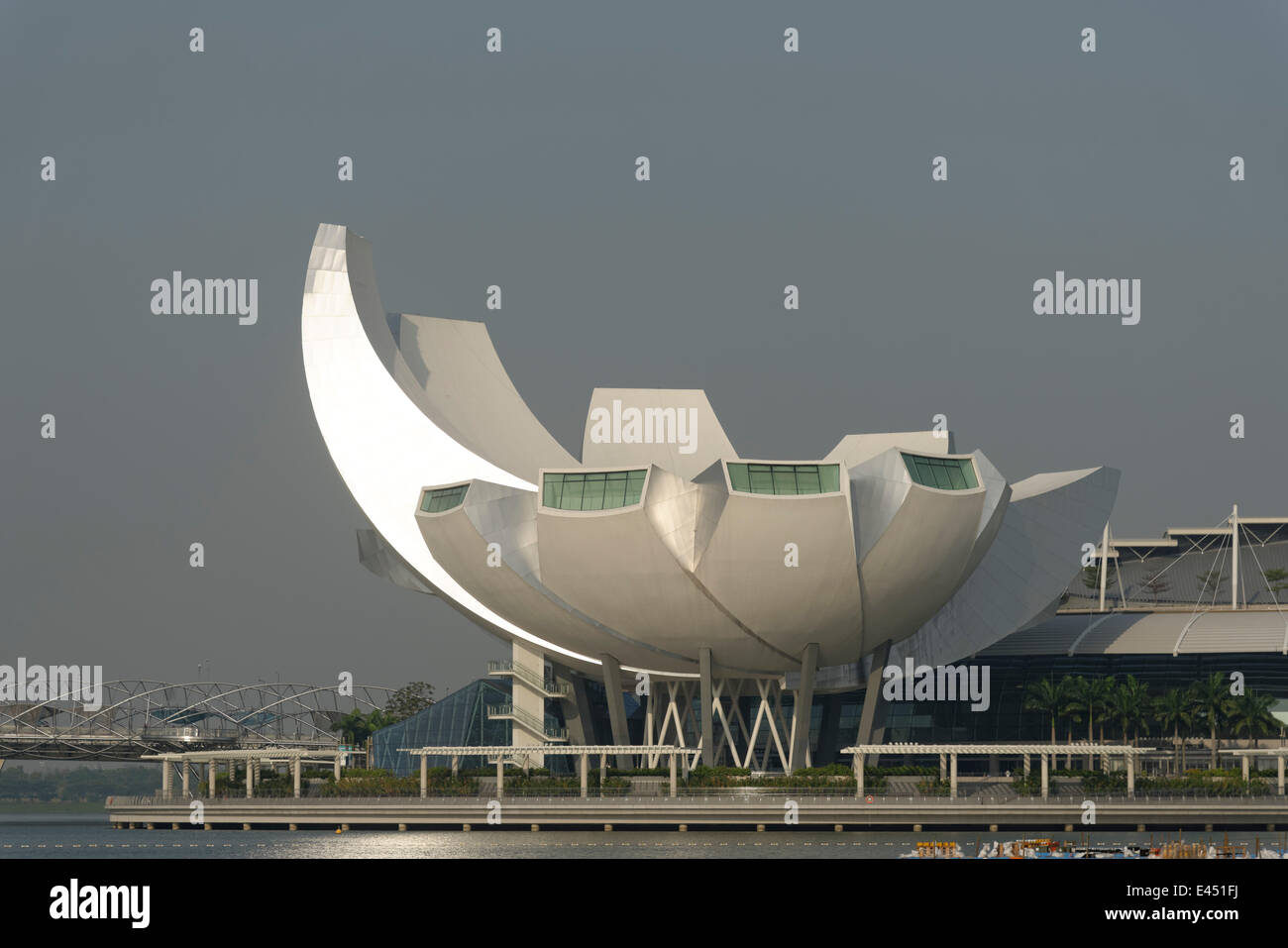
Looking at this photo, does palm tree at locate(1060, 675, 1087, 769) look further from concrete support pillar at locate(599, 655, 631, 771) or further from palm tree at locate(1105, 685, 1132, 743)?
concrete support pillar at locate(599, 655, 631, 771)

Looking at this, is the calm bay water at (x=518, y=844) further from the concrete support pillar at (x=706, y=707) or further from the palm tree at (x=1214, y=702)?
the palm tree at (x=1214, y=702)

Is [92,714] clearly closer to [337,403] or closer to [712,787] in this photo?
[337,403]

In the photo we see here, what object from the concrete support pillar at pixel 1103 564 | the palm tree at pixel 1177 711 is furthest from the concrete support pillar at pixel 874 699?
the concrete support pillar at pixel 1103 564

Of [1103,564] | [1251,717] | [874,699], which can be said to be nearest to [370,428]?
[874,699]

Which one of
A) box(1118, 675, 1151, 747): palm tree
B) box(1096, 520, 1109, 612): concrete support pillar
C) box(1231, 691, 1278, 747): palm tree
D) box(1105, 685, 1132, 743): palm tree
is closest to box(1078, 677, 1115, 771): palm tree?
box(1105, 685, 1132, 743): palm tree

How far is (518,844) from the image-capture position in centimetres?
5962

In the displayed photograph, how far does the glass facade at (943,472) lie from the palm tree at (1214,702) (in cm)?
1819

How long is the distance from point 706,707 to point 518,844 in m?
16.0

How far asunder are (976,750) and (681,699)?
1635 centimetres

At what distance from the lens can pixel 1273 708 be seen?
85750mm

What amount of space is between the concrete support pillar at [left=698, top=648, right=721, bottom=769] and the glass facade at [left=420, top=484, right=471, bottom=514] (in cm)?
1080

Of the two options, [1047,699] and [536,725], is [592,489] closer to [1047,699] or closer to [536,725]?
[536,725]
